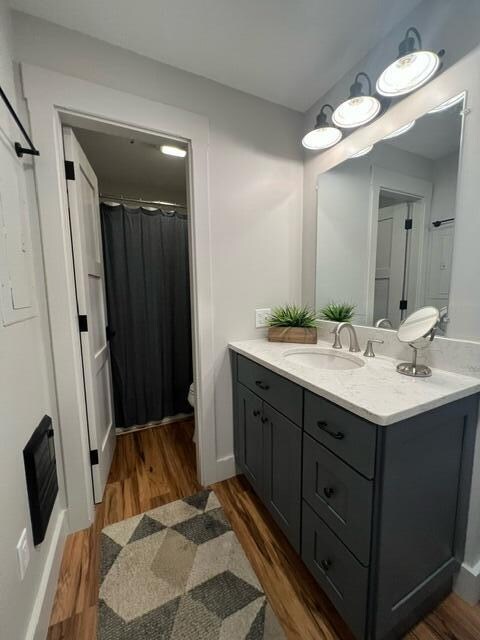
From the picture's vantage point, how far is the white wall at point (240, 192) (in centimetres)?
130

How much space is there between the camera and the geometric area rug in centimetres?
91

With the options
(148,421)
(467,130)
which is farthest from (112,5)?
(148,421)

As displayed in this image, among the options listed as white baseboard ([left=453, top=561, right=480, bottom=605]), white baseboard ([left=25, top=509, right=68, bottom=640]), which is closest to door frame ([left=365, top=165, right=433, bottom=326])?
white baseboard ([left=453, top=561, right=480, bottom=605])

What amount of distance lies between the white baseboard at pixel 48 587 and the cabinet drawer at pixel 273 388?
1.07 m

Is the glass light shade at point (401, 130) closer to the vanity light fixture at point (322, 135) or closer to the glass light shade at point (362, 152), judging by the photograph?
the glass light shade at point (362, 152)

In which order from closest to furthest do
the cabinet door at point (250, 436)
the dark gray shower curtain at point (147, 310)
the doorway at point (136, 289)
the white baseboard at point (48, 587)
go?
the white baseboard at point (48, 587) < the cabinet door at point (250, 436) < the doorway at point (136, 289) < the dark gray shower curtain at point (147, 310)

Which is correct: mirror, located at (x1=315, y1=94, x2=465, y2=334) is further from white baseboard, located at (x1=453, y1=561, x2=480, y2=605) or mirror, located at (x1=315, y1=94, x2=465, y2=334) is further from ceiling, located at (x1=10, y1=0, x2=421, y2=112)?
white baseboard, located at (x1=453, y1=561, x2=480, y2=605)

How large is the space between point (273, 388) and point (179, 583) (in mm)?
880

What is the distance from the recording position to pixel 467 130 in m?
0.93

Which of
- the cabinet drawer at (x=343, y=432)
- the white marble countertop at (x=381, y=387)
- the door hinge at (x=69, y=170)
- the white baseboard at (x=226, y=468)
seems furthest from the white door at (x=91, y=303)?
the cabinet drawer at (x=343, y=432)

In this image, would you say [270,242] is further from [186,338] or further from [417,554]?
[417,554]

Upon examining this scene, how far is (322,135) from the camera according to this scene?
1.40 metres

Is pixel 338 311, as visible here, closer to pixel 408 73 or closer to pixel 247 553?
pixel 408 73

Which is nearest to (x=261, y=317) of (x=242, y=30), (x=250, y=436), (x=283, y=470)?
(x=250, y=436)
